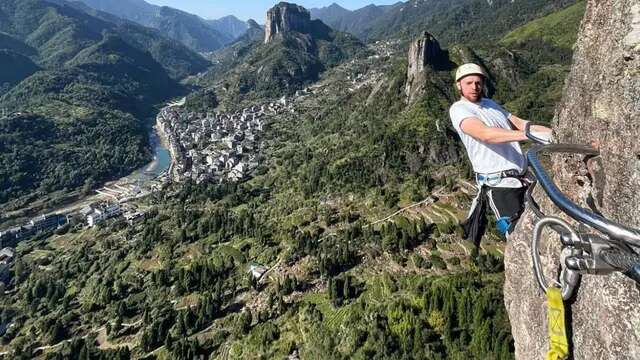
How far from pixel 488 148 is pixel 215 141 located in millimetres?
151311

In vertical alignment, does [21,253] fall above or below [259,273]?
below

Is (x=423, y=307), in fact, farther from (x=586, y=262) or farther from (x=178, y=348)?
(x=586, y=262)

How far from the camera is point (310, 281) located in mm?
58594

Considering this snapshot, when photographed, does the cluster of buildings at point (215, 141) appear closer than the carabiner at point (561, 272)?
No

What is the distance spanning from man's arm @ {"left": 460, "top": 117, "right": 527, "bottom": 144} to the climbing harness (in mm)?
484

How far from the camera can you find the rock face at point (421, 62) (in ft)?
380

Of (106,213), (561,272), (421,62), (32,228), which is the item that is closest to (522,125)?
(561,272)

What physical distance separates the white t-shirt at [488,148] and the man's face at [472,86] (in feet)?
0.35

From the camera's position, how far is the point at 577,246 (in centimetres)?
464

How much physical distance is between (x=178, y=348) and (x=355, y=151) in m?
63.7

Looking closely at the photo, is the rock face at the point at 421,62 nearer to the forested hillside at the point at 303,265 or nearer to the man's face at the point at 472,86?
the forested hillside at the point at 303,265

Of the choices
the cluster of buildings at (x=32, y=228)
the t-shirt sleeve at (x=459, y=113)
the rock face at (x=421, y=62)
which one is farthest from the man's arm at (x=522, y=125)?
the cluster of buildings at (x=32, y=228)

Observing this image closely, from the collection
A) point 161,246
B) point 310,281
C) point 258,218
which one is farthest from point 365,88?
point 310,281

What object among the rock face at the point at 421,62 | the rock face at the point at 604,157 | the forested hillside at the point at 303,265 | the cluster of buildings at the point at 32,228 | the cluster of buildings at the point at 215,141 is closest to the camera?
the rock face at the point at 604,157
